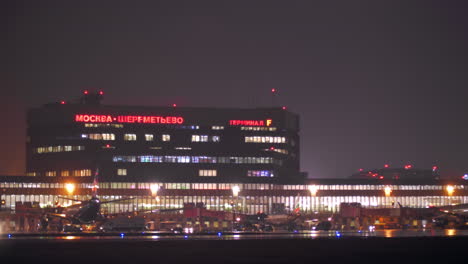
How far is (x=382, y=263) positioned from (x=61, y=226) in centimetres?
8965

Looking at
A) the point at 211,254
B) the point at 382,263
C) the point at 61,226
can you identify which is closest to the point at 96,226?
the point at 61,226

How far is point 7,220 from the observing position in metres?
159

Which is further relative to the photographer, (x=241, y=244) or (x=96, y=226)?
(x=96, y=226)

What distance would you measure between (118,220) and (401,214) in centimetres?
5939

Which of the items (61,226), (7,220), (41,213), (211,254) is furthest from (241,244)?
(7,220)

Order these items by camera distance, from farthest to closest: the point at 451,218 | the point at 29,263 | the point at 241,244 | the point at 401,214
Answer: the point at 401,214 < the point at 451,218 < the point at 241,244 < the point at 29,263

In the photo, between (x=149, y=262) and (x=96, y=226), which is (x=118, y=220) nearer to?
(x=96, y=226)

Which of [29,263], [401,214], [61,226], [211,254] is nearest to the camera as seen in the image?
[29,263]

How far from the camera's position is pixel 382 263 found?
211 feet

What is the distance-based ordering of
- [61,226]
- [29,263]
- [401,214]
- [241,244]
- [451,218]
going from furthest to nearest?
[401,214]
[451,218]
[61,226]
[241,244]
[29,263]

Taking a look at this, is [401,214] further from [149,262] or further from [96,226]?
[149,262]

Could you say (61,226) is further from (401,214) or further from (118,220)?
(401,214)

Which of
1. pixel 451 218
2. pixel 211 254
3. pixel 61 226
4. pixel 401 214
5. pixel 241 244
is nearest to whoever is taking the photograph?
pixel 211 254

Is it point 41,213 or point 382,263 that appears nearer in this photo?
point 382,263
